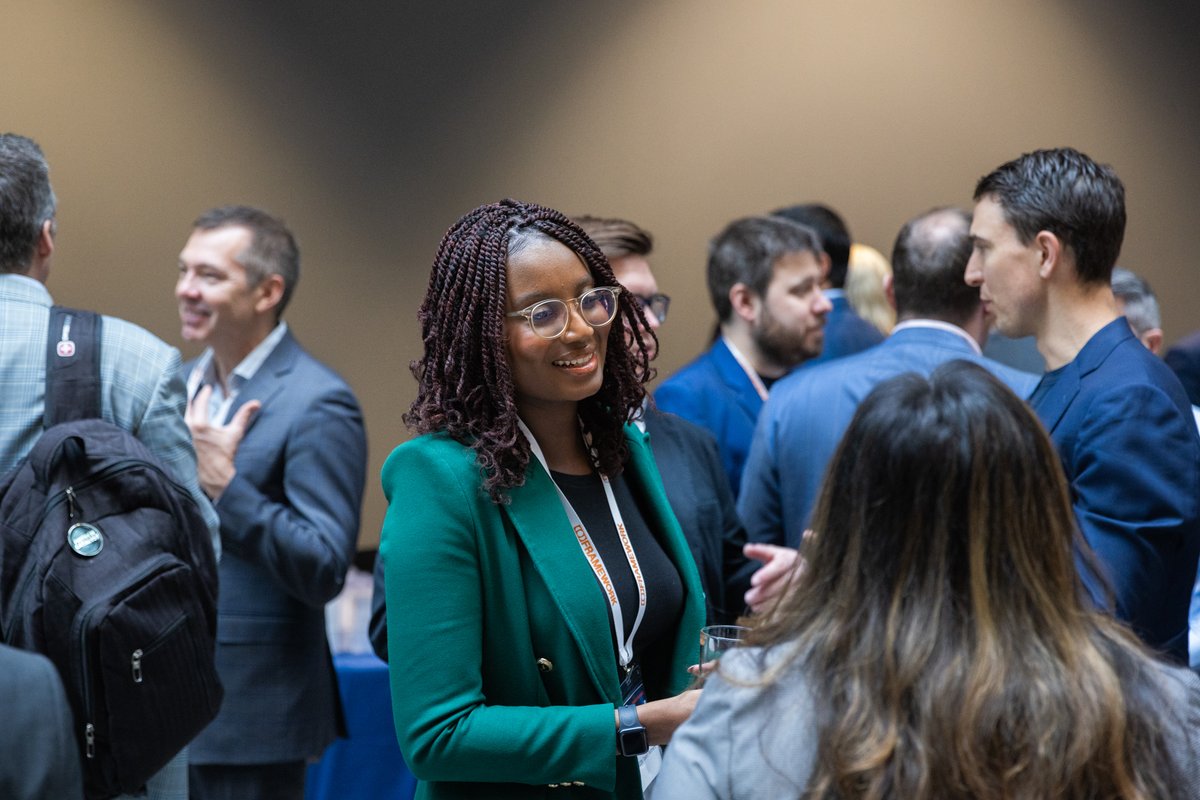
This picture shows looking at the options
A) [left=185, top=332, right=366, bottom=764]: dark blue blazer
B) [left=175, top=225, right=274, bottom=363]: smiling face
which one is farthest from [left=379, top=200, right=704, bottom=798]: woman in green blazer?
[left=175, top=225, right=274, bottom=363]: smiling face

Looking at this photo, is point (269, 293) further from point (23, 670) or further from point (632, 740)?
point (23, 670)

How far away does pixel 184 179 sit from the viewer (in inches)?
183

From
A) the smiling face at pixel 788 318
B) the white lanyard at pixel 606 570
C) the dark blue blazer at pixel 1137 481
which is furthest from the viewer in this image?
the smiling face at pixel 788 318

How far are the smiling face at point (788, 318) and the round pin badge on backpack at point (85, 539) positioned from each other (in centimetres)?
211

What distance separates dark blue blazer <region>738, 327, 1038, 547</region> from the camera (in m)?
2.97

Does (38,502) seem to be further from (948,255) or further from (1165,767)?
(948,255)

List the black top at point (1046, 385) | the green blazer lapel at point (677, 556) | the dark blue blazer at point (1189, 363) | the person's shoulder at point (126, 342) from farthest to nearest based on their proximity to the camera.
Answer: the dark blue blazer at point (1189, 363) → the black top at point (1046, 385) → the person's shoulder at point (126, 342) → the green blazer lapel at point (677, 556)

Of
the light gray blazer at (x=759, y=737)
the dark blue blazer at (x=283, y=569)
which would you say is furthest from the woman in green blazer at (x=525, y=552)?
the dark blue blazer at (x=283, y=569)

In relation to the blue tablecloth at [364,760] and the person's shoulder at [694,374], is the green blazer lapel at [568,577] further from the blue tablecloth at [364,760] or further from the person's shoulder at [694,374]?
the blue tablecloth at [364,760]

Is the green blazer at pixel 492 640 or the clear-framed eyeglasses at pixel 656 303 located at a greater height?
the clear-framed eyeglasses at pixel 656 303

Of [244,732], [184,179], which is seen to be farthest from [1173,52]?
[244,732]

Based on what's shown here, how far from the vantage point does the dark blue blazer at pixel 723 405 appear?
3.41 meters

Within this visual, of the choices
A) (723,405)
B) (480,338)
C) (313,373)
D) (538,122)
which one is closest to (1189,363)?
(723,405)

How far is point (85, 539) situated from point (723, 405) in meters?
1.85
